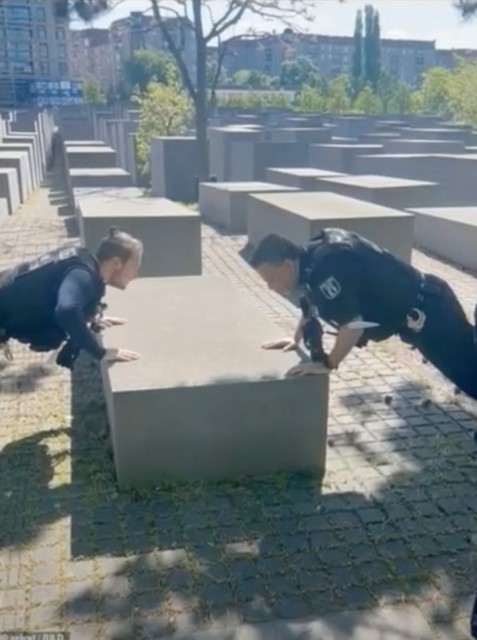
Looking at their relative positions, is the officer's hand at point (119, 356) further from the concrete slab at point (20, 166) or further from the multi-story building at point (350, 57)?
the multi-story building at point (350, 57)

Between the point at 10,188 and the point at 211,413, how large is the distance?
12871mm

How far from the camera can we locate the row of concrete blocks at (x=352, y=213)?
916 cm

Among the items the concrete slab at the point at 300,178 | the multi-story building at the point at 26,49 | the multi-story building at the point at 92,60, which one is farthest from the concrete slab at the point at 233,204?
the multi-story building at the point at 92,60

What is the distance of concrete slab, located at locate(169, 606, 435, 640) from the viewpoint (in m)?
2.89

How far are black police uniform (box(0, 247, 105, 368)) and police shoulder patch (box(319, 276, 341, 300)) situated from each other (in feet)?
4.40

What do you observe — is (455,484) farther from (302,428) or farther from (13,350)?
(13,350)

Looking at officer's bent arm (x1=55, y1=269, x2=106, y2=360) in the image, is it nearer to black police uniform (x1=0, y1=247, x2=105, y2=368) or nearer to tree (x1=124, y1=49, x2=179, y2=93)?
black police uniform (x1=0, y1=247, x2=105, y2=368)

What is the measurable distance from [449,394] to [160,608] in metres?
3.23

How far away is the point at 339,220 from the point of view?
352 inches

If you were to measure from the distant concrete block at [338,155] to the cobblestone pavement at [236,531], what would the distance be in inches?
585

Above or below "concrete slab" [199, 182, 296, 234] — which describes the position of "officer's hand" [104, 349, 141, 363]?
above

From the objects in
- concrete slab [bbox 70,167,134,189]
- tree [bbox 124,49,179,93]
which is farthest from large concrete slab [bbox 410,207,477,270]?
tree [bbox 124,49,179,93]

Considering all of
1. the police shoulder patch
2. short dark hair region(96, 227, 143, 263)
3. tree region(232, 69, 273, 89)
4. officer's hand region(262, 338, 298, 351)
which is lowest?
officer's hand region(262, 338, 298, 351)

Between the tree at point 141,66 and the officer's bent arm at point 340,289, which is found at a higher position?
the tree at point 141,66
